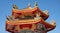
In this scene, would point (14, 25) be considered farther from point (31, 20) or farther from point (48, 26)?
point (48, 26)

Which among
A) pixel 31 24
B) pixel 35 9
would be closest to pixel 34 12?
pixel 35 9

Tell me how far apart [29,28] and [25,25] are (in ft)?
2.09

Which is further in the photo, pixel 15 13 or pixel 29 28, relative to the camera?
pixel 15 13

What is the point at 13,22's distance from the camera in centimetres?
2333

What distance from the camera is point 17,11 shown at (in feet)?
81.7

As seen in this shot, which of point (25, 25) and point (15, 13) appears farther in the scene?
point (15, 13)

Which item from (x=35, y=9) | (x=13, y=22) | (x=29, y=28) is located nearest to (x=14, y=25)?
(x=13, y=22)

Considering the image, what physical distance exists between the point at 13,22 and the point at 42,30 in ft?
12.6

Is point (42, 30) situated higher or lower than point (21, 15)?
lower

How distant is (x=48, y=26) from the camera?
24.6 metres

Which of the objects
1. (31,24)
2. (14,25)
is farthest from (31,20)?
(14,25)

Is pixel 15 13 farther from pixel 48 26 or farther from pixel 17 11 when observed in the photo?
pixel 48 26

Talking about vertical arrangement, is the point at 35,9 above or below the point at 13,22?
above

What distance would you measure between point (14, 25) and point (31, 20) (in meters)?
2.31
